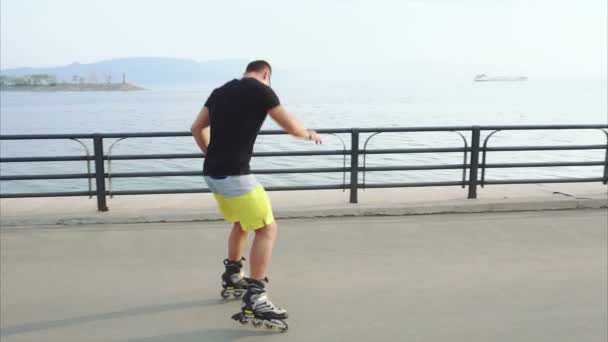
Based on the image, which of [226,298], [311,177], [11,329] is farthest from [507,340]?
[311,177]

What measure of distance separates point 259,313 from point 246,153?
3.64 ft

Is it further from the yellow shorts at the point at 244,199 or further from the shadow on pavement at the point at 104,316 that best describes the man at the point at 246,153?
the shadow on pavement at the point at 104,316

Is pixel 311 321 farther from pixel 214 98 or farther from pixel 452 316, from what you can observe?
pixel 214 98

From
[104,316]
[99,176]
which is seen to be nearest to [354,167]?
[99,176]

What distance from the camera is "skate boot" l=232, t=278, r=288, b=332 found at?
362cm

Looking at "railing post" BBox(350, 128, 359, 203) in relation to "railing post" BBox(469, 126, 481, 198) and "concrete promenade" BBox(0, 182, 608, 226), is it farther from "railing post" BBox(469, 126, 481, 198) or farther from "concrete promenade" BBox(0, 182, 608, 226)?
"railing post" BBox(469, 126, 481, 198)

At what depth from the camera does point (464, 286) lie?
448 cm

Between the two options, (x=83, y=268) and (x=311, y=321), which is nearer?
(x=311, y=321)

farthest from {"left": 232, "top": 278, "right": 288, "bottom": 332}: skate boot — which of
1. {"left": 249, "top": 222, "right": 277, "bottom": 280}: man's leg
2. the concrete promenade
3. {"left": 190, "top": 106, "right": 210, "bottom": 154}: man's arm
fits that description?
the concrete promenade

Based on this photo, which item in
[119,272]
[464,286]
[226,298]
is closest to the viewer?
[226,298]

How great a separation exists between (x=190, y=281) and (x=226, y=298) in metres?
0.57

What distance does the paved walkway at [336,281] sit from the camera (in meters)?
3.68

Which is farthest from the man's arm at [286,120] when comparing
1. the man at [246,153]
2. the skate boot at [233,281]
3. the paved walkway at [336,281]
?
the paved walkway at [336,281]

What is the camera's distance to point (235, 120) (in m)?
3.53
